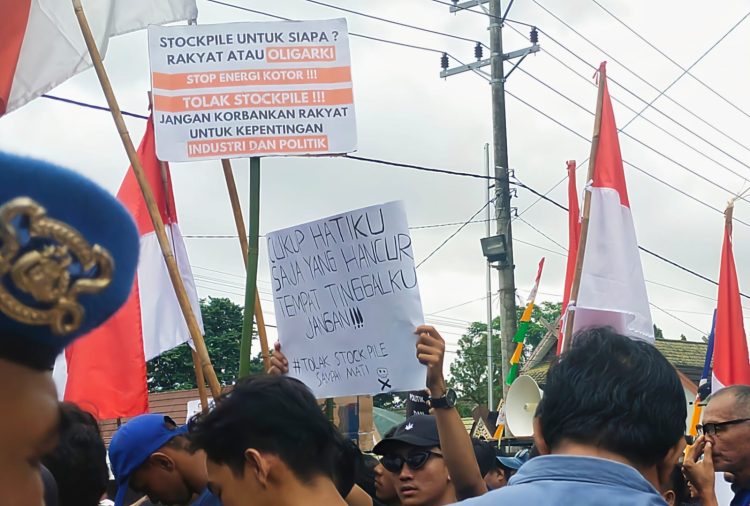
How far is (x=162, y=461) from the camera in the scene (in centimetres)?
345

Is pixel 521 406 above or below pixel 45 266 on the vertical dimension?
below

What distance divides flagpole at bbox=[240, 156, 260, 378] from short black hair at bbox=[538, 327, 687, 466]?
7.90 feet

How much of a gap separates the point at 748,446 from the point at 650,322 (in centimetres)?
239

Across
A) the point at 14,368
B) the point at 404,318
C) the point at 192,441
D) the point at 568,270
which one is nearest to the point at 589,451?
the point at 192,441

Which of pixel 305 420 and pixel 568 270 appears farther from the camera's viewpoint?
pixel 568 270

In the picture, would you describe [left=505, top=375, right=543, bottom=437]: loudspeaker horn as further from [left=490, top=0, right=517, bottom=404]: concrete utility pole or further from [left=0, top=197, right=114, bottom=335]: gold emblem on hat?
[left=0, top=197, right=114, bottom=335]: gold emblem on hat

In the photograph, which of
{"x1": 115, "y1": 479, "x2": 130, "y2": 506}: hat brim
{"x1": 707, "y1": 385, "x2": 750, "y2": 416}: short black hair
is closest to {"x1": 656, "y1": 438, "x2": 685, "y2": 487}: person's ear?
{"x1": 707, "y1": 385, "x2": 750, "y2": 416}: short black hair

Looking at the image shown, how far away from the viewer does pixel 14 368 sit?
3.05 feet

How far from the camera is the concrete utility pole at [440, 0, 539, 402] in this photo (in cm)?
1568

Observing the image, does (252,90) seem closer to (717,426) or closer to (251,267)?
(251,267)

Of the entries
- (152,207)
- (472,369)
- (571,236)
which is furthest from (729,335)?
(472,369)

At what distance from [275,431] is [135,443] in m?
1.23

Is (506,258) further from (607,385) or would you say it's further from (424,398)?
(607,385)

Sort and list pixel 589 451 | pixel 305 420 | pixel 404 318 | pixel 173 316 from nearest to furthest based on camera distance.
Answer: pixel 589 451
pixel 305 420
pixel 404 318
pixel 173 316
